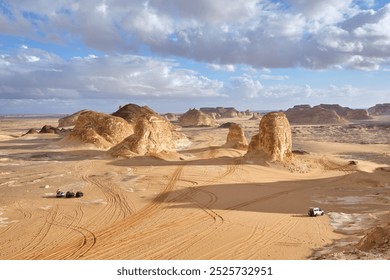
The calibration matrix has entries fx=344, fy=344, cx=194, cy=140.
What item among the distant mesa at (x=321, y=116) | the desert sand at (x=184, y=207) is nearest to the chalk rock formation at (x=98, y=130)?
the desert sand at (x=184, y=207)

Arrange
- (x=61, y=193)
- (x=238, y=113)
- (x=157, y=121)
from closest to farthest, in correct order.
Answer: (x=61, y=193) < (x=157, y=121) < (x=238, y=113)

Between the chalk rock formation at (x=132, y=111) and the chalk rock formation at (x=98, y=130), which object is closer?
the chalk rock formation at (x=98, y=130)

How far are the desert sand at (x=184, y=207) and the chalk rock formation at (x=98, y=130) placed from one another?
3.56 metres

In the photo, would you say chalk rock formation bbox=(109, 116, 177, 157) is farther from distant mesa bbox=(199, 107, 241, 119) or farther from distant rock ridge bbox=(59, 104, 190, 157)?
distant mesa bbox=(199, 107, 241, 119)

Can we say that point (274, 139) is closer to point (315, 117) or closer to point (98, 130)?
point (98, 130)

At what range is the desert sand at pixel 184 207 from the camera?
8.78m

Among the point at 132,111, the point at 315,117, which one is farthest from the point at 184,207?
the point at 315,117

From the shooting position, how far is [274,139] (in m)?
22.9

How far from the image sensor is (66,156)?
2450cm

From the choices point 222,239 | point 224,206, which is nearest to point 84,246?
point 222,239

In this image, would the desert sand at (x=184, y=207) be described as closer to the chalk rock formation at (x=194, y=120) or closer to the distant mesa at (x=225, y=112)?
the chalk rock formation at (x=194, y=120)

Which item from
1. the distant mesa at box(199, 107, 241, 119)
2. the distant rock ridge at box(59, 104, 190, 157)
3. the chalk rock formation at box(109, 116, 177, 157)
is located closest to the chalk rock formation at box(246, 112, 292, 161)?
the chalk rock formation at box(109, 116, 177, 157)
